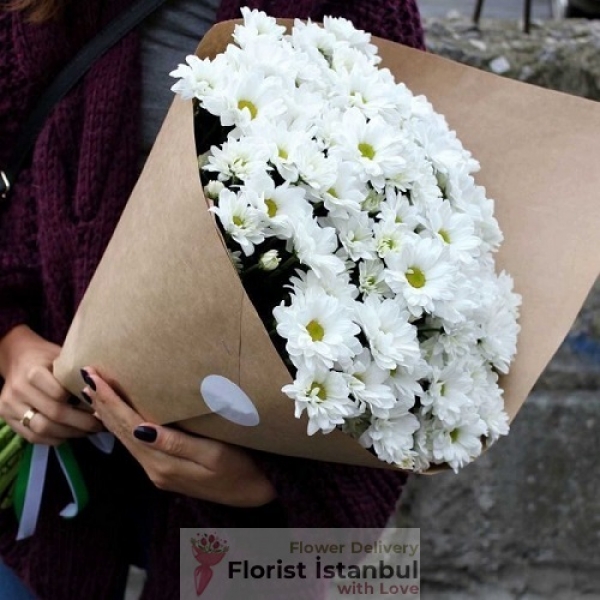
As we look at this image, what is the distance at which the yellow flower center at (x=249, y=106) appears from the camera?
88 centimetres

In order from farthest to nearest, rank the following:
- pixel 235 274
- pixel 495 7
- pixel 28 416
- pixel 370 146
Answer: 1. pixel 495 7
2. pixel 28 416
3. pixel 370 146
4. pixel 235 274

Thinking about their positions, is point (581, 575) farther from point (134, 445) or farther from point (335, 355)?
point (335, 355)

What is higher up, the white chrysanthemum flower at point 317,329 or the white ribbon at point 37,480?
the white chrysanthemum flower at point 317,329

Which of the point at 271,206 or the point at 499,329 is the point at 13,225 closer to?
the point at 271,206

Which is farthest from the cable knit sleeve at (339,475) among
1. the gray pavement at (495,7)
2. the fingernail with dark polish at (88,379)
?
the gray pavement at (495,7)

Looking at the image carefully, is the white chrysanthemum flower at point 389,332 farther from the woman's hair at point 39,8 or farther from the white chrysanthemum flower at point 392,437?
the woman's hair at point 39,8

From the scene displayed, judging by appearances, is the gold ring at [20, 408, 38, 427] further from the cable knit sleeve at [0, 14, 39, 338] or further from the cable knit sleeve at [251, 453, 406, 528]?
the cable knit sleeve at [251, 453, 406, 528]

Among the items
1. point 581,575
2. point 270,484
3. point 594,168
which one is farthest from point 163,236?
point 581,575

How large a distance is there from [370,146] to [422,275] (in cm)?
13

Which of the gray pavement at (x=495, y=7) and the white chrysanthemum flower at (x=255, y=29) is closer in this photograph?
the white chrysanthemum flower at (x=255, y=29)

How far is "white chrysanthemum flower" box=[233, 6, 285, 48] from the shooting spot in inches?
36.4

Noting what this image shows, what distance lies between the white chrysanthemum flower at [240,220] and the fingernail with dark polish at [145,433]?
0.83 feet

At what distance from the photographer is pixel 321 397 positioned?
80 cm

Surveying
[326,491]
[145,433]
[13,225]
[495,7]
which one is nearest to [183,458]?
[145,433]
